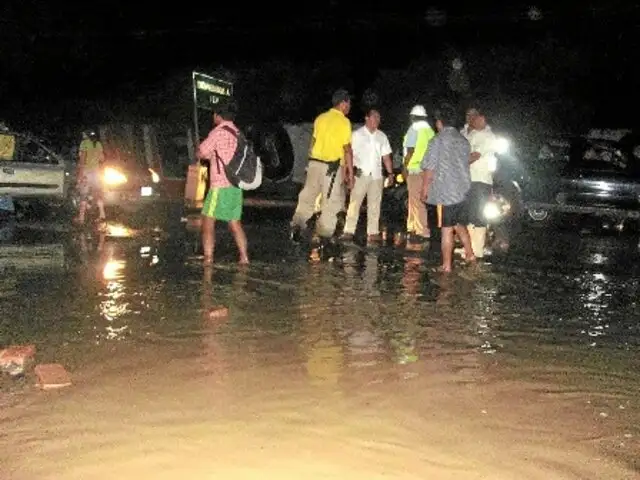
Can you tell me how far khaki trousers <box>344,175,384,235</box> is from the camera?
12781mm

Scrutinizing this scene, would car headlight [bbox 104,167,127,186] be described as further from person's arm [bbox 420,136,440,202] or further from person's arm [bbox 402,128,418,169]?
person's arm [bbox 420,136,440,202]

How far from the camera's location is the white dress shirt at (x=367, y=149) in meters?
12.7

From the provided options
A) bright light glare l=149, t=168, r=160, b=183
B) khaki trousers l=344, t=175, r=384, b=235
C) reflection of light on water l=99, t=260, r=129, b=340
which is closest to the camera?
reflection of light on water l=99, t=260, r=129, b=340

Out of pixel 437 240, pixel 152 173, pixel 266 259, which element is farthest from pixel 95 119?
pixel 266 259

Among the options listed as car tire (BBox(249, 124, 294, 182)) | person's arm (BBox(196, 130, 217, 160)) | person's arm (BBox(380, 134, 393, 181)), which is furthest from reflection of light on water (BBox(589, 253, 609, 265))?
car tire (BBox(249, 124, 294, 182))

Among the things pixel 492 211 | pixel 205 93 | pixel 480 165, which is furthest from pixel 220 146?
pixel 205 93

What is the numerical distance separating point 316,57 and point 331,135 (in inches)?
878

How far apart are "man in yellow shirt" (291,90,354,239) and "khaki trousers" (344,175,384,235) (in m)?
0.50

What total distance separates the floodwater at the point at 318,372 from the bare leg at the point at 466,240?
0.37 metres

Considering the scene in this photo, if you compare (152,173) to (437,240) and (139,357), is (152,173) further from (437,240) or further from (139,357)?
(139,357)

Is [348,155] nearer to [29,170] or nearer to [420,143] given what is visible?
[420,143]

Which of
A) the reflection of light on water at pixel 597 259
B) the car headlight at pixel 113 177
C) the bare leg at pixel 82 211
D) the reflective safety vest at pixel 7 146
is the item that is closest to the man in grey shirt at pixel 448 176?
the reflection of light on water at pixel 597 259

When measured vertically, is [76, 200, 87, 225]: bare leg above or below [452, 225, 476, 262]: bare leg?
above

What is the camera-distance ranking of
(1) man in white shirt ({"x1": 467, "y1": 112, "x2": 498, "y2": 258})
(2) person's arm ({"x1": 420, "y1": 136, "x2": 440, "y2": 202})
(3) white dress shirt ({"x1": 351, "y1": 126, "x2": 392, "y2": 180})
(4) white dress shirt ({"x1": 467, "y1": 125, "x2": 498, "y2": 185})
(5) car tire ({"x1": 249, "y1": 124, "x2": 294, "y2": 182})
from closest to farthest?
(2) person's arm ({"x1": 420, "y1": 136, "x2": 440, "y2": 202}) < (1) man in white shirt ({"x1": 467, "y1": 112, "x2": 498, "y2": 258}) < (4) white dress shirt ({"x1": 467, "y1": 125, "x2": 498, "y2": 185}) < (3) white dress shirt ({"x1": 351, "y1": 126, "x2": 392, "y2": 180}) < (5) car tire ({"x1": 249, "y1": 124, "x2": 294, "y2": 182})
